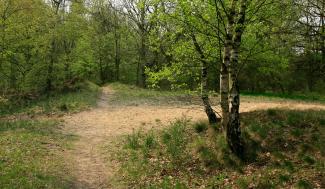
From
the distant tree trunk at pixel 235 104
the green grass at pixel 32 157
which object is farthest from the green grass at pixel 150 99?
the distant tree trunk at pixel 235 104

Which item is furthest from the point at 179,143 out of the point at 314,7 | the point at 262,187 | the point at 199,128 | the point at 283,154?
the point at 314,7

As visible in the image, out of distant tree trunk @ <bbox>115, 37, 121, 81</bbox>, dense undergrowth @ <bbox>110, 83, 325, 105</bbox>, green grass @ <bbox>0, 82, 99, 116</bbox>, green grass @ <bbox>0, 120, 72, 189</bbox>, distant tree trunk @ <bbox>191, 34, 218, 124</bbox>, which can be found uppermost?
distant tree trunk @ <bbox>115, 37, 121, 81</bbox>

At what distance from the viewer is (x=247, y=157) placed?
1173 centimetres

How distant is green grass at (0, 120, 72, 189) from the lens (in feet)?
35.1

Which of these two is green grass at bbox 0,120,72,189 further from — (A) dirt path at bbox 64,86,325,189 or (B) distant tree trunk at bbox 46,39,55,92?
(B) distant tree trunk at bbox 46,39,55,92

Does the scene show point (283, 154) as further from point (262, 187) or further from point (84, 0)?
point (84, 0)

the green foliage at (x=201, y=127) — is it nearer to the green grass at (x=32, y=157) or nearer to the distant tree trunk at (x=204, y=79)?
the distant tree trunk at (x=204, y=79)

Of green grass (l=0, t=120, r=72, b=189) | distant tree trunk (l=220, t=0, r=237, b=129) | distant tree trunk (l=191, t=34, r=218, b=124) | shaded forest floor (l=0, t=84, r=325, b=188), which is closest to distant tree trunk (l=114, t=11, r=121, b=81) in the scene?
shaded forest floor (l=0, t=84, r=325, b=188)

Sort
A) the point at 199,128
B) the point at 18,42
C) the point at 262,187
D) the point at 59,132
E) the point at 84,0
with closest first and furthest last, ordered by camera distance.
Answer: the point at 262,187, the point at 199,128, the point at 59,132, the point at 18,42, the point at 84,0

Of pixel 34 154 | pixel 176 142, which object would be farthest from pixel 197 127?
pixel 34 154

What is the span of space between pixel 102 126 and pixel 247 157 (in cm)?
1072

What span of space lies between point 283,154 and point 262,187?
6.98 feet

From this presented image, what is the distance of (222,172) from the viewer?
37.2ft

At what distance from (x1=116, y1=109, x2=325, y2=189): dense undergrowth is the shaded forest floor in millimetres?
156
